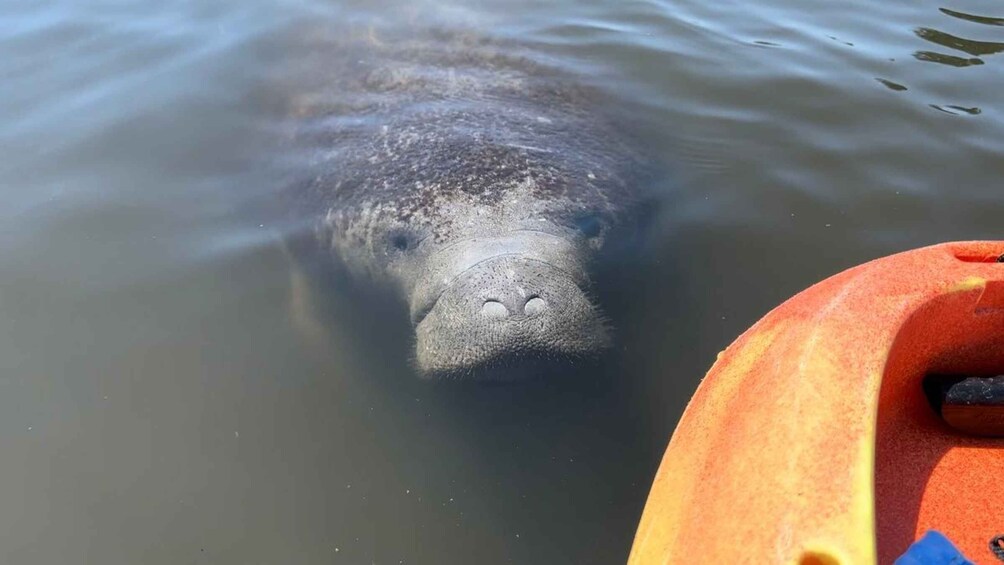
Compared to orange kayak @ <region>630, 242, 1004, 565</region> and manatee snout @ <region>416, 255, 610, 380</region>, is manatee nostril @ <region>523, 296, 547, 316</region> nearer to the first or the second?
manatee snout @ <region>416, 255, 610, 380</region>

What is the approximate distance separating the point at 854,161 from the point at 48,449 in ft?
16.2

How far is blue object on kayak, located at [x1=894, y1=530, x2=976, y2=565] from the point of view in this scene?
1.76 meters

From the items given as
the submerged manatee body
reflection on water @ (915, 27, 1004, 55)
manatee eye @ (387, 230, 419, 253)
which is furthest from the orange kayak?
reflection on water @ (915, 27, 1004, 55)

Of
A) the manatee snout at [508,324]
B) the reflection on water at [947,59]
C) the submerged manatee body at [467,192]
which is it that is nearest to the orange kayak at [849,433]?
the manatee snout at [508,324]

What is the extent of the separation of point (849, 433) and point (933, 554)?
316mm

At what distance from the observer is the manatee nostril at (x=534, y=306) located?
3336 millimetres

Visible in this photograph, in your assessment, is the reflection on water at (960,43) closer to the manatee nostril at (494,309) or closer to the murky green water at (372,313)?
the murky green water at (372,313)

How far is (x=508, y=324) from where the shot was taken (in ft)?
10.8

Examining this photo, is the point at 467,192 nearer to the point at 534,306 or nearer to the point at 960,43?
the point at 534,306

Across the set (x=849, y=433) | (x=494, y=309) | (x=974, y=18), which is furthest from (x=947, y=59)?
(x=849, y=433)

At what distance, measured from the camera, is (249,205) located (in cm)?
493

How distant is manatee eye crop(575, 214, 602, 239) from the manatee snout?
0.48 metres

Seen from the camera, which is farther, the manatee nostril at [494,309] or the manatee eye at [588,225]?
the manatee eye at [588,225]

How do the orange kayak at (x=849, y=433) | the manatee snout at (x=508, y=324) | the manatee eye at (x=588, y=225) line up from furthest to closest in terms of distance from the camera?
the manatee eye at (x=588, y=225)
the manatee snout at (x=508, y=324)
the orange kayak at (x=849, y=433)
